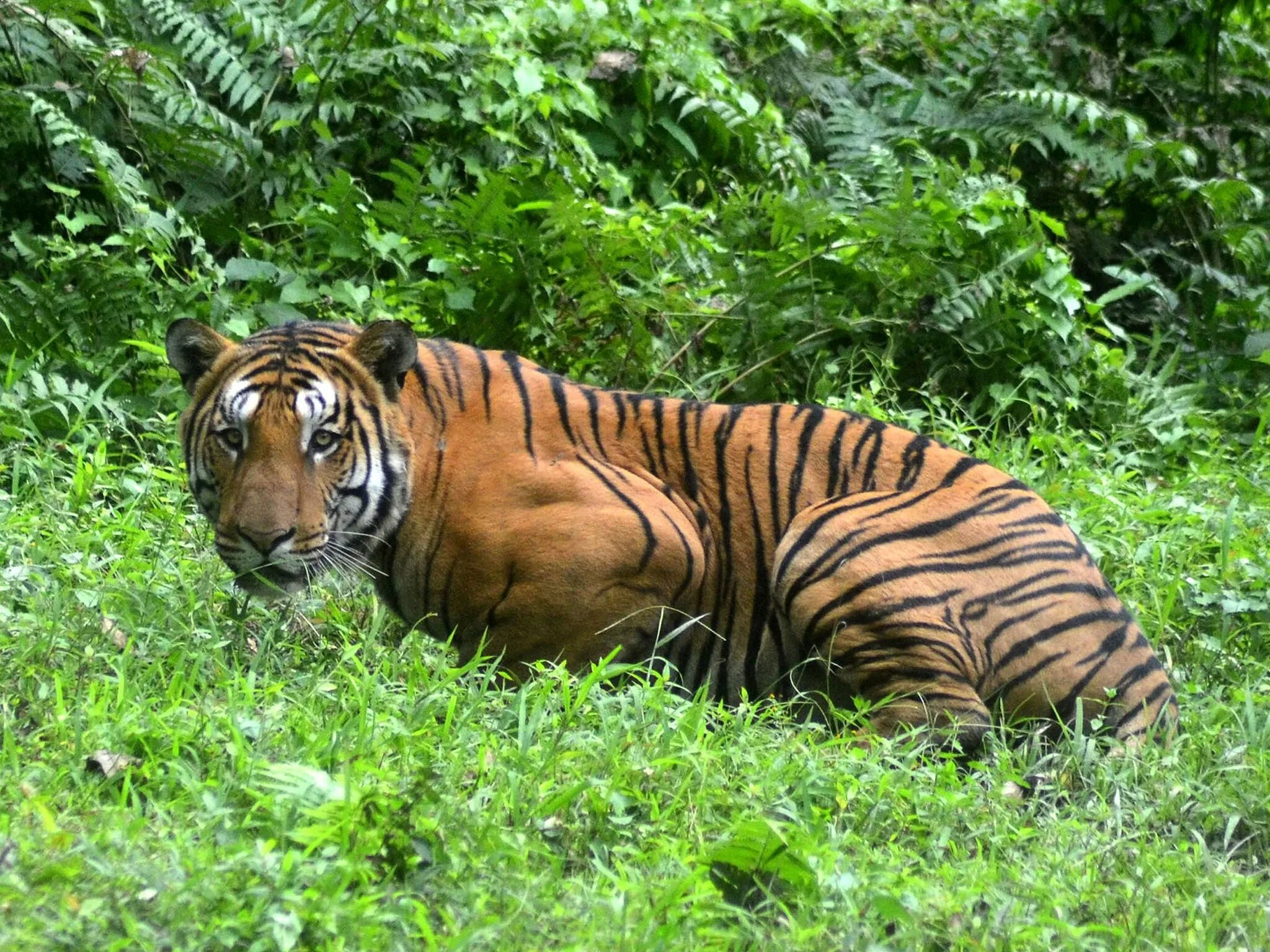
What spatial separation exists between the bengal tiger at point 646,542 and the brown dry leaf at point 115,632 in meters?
0.34

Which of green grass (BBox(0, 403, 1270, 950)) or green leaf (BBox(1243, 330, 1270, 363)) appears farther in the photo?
green leaf (BBox(1243, 330, 1270, 363))

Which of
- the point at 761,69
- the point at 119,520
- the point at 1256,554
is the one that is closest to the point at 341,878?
the point at 119,520

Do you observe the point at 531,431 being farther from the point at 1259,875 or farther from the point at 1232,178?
the point at 1232,178

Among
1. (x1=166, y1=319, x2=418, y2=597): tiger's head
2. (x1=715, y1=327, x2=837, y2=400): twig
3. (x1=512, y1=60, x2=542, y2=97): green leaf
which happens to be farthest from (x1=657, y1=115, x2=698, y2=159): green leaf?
(x1=166, y1=319, x2=418, y2=597): tiger's head

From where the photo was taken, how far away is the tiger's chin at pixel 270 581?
13.1ft

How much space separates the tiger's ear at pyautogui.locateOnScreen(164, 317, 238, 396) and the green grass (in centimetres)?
60

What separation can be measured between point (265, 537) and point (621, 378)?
262cm

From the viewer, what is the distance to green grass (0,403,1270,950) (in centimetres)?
255

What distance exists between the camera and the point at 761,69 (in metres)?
8.87

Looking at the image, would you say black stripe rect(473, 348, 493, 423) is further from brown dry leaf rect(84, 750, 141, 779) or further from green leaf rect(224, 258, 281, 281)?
green leaf rect(224, 258, 281, 281)

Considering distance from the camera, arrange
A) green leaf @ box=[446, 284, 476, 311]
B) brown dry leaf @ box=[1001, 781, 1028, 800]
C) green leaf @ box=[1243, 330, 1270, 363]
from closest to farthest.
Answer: brown dry leaf @ box=[1001, 781, 1028, 800] → green leaf @ box=[446, 284, 476, 311] → green leaf @ box=[1243, 330, 1270, 363]

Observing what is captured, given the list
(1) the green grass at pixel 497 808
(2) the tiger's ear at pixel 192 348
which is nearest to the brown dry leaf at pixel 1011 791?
(1) the green grass at pixel 497 808

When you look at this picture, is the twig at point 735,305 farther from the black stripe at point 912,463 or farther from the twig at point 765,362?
the black stripe at point 912,463

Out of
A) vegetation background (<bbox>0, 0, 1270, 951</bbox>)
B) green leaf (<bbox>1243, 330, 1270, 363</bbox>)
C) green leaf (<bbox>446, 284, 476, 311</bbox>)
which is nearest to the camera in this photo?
vegetation background (<bbox>0, 0, 1270, 951</bbox>)
